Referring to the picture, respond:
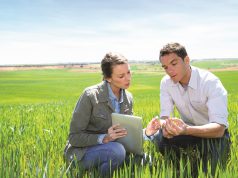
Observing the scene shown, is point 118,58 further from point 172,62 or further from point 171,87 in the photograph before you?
point 171,87

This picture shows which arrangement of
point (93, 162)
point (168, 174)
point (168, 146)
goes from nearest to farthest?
1. point (168, 174)
2. point (93, 162)
3. point (168, 146)

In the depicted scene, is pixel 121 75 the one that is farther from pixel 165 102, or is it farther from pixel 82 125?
pixel 165 102

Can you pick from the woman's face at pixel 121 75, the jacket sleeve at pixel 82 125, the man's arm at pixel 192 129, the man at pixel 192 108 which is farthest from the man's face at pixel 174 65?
the jacket sleeve at pixel 82 125

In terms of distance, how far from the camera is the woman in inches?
122

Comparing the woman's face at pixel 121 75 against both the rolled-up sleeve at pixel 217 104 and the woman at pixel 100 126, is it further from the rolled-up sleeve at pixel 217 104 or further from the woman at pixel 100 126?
the rolled-up sleeve at pixel 217 104

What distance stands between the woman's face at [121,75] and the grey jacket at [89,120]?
0.45ft

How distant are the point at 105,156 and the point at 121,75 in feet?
2.38

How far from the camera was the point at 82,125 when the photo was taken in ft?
10.3

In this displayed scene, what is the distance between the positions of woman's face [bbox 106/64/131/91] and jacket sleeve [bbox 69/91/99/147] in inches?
11.6

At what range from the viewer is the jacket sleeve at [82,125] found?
312cm

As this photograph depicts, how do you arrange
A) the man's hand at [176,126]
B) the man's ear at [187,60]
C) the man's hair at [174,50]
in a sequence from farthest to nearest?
the man's ear at [187,60], the man's hair at [174,50], the man's hand at [176,126]

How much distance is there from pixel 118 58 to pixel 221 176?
1393mm

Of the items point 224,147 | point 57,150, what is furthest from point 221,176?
point 57,150

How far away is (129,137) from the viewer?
3211 millimetres
